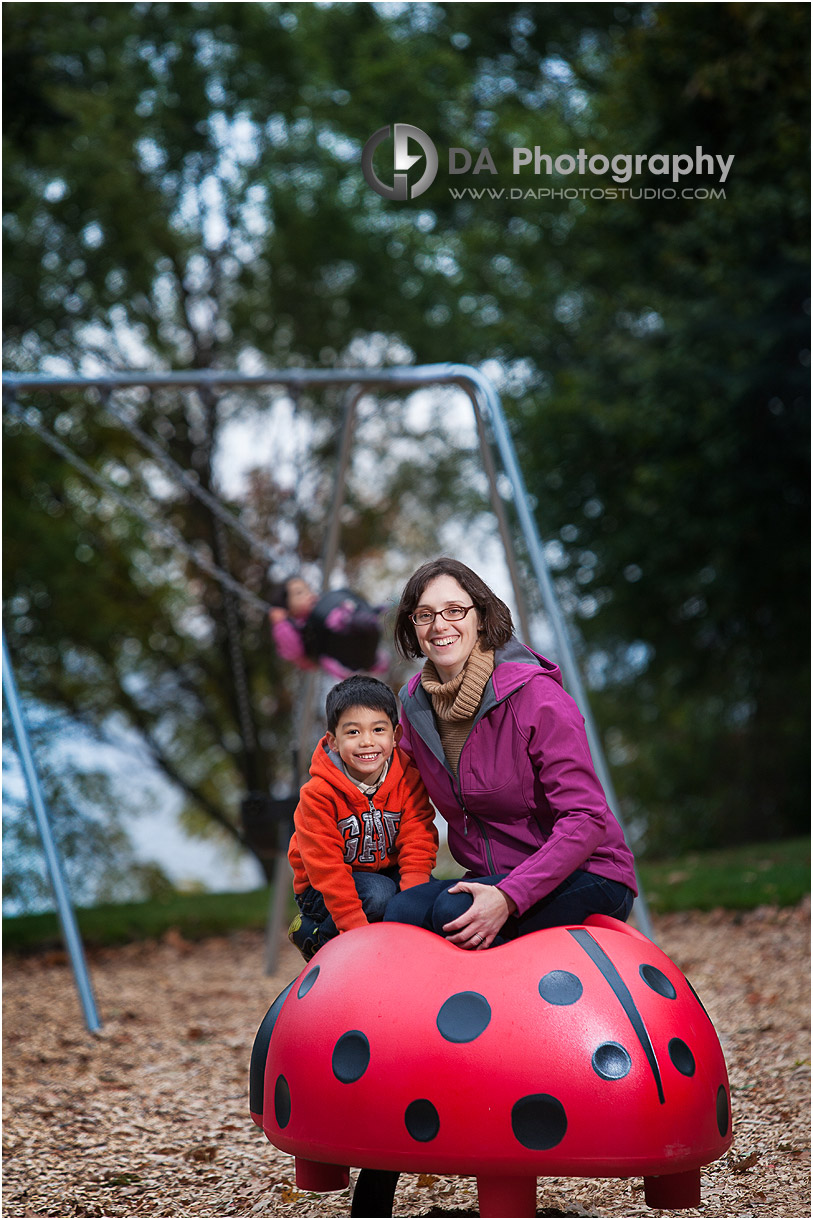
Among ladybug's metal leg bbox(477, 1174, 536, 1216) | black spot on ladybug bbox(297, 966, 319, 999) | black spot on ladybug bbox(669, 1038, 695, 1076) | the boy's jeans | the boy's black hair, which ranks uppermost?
the boy's black hair

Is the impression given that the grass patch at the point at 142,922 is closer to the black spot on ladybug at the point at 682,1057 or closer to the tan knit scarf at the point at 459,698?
the tan knit scarf at the point at 459,698

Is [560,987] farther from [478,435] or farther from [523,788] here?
[478,435]

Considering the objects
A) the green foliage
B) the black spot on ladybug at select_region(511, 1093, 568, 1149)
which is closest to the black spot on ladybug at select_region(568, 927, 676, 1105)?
the black spot on ladybug at select_region(511, 1093, 568, 1149)

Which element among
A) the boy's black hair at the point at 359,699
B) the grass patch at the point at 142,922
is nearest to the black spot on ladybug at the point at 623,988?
the boy's black hair at the point at 359,699

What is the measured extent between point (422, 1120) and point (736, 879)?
6.87 m

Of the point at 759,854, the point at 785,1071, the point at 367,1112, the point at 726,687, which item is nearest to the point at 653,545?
the point at 726,687

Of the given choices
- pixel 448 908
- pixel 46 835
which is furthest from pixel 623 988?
pixel 46 835

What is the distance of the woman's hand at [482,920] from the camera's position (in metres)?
2.60

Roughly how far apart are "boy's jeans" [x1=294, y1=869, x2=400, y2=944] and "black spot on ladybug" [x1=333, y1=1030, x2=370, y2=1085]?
0.37m

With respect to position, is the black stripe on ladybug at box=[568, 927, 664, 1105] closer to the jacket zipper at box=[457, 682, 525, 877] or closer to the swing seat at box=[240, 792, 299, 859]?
the jacket zipper at box=[457, 682, 525, 877]

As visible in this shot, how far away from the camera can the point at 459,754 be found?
2822 mm

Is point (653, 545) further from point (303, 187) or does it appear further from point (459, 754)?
point (459, 754)

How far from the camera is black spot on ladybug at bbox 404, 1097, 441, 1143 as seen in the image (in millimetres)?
2354

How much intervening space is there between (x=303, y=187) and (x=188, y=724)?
587cm
